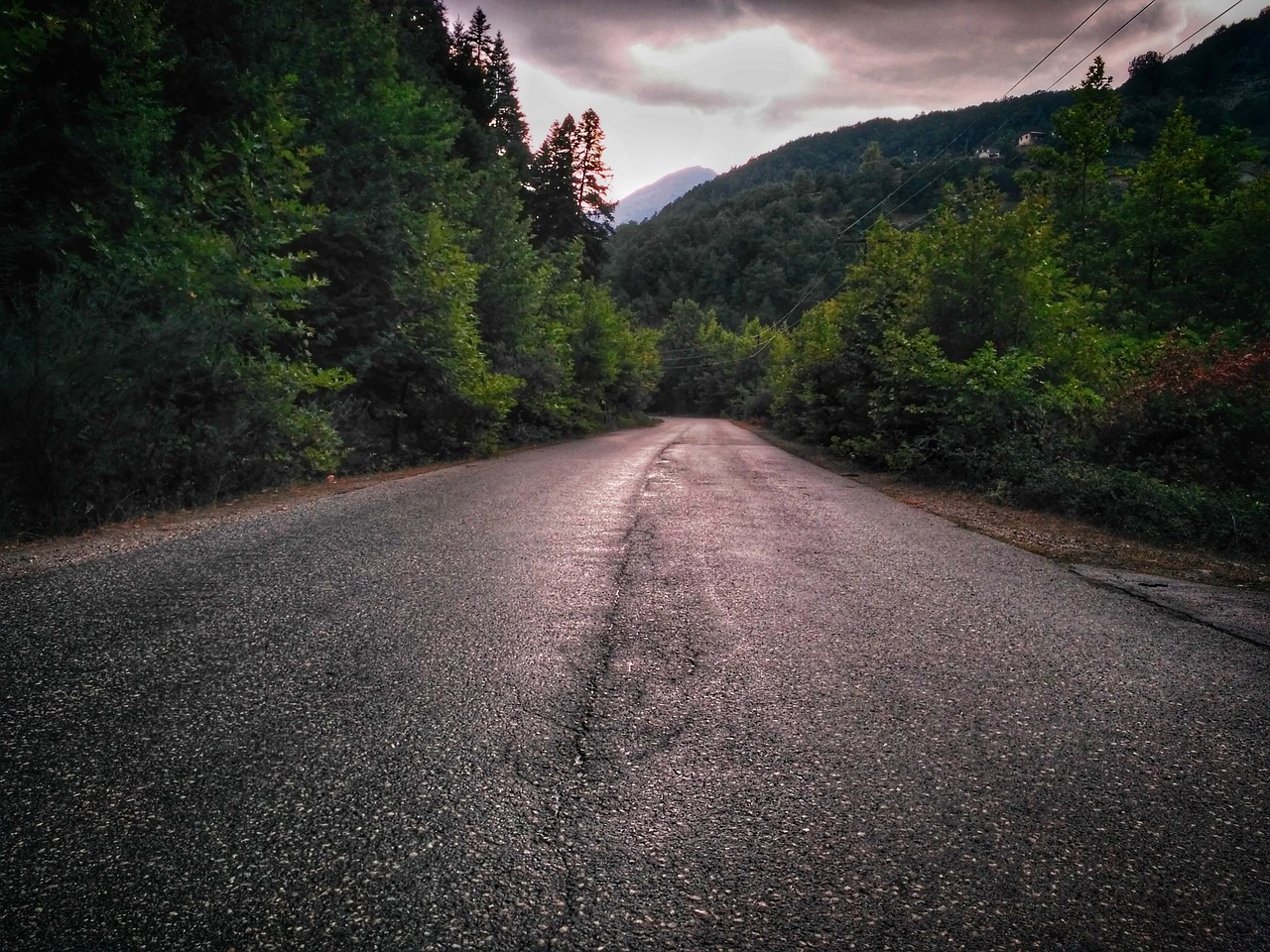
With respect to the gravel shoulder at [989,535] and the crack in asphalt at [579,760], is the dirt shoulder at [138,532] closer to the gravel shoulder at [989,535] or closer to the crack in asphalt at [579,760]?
the gravel shoulder at [989,535]

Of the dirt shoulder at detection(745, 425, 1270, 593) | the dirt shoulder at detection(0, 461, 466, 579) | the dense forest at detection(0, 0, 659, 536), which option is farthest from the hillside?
the dirt shoulder at detection(0, 461, 466, 579)

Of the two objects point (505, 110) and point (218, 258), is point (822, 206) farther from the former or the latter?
point (218, 258)

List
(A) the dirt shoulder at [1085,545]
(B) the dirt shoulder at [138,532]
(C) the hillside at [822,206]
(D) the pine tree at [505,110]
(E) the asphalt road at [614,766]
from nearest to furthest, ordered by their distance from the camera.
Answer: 1. (E) the asphalt road at [614,766]
2. (B) the dirt shoulder at [138,532]
3. (A) the dirt shoulder at [1085,545]
4. (D) the pine tree at [505,110]
5. (C) the hillside at [822,206]

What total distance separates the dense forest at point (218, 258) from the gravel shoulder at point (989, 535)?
502 millimetres

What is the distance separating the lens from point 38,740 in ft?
7.68

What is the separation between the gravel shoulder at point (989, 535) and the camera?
550 cm

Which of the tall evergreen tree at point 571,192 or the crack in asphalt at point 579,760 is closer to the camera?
the crack in asphalt at point 579,760

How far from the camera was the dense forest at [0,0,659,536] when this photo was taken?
6.65 metres

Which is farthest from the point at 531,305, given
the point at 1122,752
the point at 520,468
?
the point at 1122,752

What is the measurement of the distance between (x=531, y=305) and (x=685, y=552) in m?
Result: 18.4

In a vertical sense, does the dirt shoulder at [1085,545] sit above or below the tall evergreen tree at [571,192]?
below

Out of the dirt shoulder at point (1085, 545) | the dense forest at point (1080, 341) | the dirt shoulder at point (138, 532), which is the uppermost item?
the dense forest at point (1080, 341)

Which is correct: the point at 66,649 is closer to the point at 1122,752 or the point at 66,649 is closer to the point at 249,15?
the point at 1122,752

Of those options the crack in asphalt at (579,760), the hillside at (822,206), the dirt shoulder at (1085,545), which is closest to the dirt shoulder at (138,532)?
the crack in asphalt at (579,760)
